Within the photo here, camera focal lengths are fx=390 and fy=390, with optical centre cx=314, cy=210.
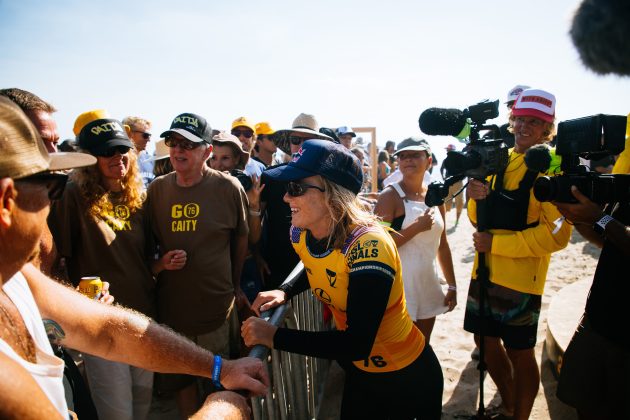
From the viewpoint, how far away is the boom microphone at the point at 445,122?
2971mm

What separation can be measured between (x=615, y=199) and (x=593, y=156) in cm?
29

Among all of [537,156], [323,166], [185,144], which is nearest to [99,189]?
[185,144]

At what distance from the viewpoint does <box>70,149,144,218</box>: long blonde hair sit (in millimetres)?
3049

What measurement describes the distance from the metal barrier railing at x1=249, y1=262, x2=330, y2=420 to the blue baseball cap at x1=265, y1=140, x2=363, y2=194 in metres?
0.86

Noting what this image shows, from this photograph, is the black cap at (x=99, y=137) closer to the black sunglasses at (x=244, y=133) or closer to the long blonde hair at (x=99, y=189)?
the long blonde hair at (x=99, y=189)

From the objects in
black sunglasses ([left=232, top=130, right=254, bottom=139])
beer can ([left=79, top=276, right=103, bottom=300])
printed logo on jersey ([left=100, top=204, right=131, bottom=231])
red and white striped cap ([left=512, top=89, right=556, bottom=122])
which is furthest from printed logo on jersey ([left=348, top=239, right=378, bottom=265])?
black sunglasses ([left=232, top=130, right=254, bottom=139])

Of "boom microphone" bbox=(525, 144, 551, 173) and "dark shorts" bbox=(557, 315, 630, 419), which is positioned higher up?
"boom microphone" bbox=(525, 144, 551, 173)

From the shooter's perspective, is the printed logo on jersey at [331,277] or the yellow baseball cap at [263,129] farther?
the yellow baseball cap at [263,129]

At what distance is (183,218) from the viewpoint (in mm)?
3486

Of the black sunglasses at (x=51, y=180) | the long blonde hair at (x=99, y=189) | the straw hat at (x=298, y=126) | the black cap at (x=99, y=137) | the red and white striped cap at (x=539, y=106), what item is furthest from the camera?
the straw hat at (x=298, y=126)

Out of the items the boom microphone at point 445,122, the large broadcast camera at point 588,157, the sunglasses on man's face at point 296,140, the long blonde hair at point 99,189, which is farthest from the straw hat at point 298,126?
the large broadcast camera at point 588,157

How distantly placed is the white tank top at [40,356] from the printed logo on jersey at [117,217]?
5.62 ft

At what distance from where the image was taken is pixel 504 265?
3.33 meters

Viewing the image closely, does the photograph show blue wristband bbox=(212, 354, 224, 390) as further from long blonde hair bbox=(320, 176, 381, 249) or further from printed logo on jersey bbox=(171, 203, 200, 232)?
printed logo on jersey bbox=(171, 203, 200, 232)
